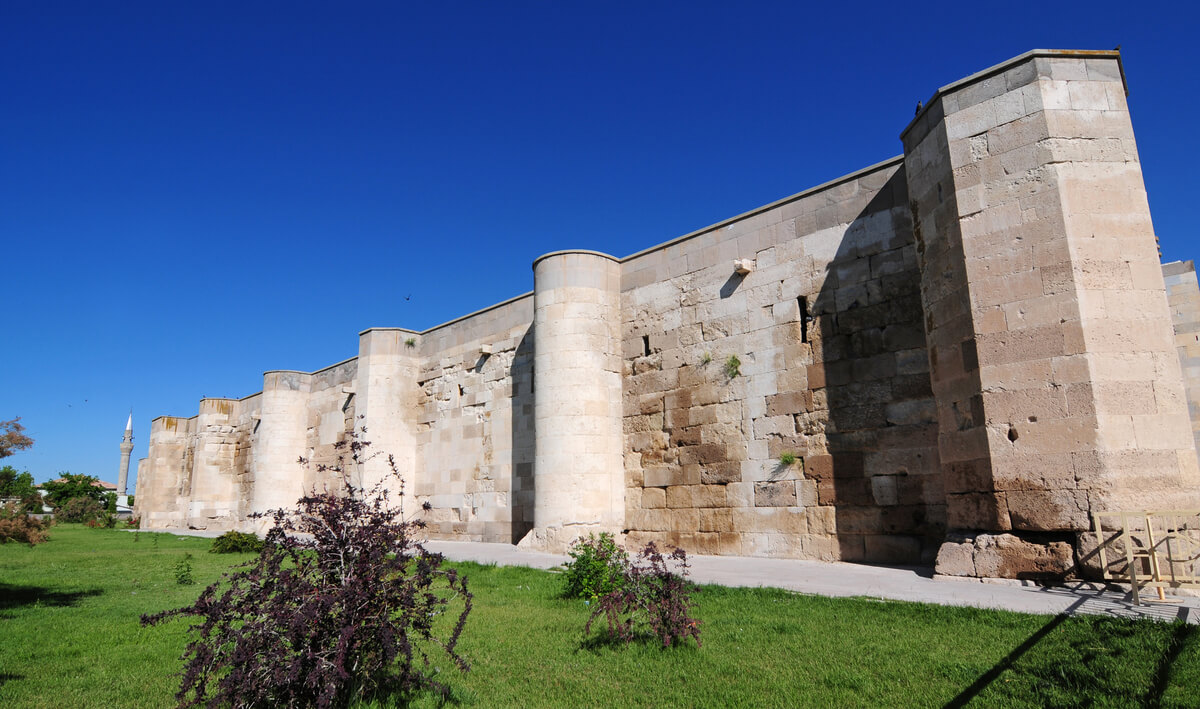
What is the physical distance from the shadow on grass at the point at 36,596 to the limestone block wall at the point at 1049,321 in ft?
33.3

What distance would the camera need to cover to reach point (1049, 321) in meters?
7.10

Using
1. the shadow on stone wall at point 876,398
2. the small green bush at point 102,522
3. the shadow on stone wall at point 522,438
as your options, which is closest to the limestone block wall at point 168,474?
the small green bush at point 102,522

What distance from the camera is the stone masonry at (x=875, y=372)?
6.93 m

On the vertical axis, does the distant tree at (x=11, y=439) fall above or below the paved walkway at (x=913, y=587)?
above

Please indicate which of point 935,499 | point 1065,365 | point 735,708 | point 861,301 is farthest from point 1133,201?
point 735,708

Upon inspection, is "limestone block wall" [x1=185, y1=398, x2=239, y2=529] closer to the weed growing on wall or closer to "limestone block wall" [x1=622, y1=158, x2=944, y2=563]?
"limestone block wall" [x1=622, y1=158, x2=944, y2=563]

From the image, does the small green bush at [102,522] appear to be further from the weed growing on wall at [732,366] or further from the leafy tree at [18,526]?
the weed growing on wall at [732,366]

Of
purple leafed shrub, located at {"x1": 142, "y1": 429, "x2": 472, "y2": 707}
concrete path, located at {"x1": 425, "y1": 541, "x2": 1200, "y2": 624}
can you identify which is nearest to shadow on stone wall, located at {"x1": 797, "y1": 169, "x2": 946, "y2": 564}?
concrete path, located at {"x1": 425, "y1": 541, "x2": 1200, "y2": 624}

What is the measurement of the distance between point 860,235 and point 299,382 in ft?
60.0

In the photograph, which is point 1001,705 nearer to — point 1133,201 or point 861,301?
point 1133,201

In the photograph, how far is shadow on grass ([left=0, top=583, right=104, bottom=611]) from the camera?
25.6 ft

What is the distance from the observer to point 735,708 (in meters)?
3.73

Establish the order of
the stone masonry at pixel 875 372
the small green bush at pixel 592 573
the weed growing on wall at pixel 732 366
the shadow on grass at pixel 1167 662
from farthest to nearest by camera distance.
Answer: the weed growing on wall at pixel 732 366 → the small green bush at pixel 592 573 → the stone masonry at pixel 875 372 → the shadow on grass at pixel 1167 662

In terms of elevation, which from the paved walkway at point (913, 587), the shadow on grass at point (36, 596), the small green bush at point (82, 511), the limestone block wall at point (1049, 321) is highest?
the limestone block wall at point (1049, 321)
